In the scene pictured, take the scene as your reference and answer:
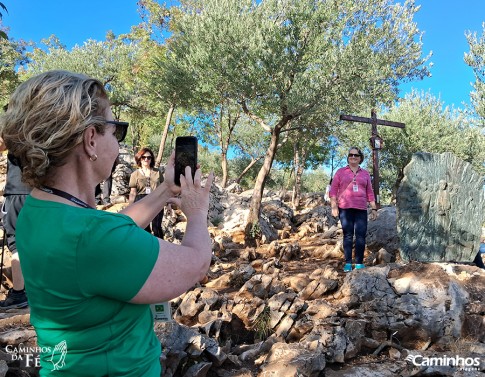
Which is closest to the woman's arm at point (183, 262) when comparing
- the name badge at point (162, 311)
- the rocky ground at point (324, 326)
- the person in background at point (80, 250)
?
the person in background at point (80, 250)

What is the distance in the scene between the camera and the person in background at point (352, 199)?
21.4 ft

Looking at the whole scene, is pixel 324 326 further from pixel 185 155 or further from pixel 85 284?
pixel 85 284

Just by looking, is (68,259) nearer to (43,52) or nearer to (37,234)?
(37,234)

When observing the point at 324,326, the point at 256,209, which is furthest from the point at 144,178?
the point at 256,209

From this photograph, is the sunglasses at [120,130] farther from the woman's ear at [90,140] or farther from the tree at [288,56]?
the tree at [288,56]

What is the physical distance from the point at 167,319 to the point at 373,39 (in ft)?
45.6

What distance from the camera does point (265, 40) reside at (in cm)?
1160

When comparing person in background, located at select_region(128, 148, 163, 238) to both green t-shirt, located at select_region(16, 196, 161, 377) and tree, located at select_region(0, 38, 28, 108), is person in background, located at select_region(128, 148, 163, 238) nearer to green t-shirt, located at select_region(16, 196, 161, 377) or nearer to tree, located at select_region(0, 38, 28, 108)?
green t-shirt, located at select_region(16, 196, 161, 377)

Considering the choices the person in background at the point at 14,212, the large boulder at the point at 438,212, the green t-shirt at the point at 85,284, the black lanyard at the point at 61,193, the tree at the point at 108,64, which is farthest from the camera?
the tree at the point at 108,64

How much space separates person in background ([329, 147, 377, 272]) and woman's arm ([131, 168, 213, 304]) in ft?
17.8

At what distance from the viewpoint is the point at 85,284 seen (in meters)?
1.03

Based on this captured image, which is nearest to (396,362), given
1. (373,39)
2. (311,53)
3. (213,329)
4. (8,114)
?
(213,329)

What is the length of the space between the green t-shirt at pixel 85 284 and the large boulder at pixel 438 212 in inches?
262

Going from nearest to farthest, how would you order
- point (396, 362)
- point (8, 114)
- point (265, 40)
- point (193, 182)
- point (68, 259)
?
point (68, 259) → point (8, 114) → point (193, 182) → point (396, 362) → point (265, 40)
